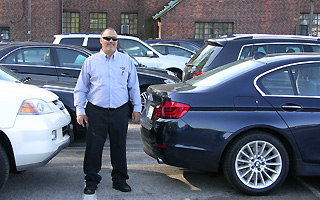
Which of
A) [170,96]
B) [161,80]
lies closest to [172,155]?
[170,96]

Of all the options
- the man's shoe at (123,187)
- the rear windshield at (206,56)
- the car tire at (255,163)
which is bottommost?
the man's shoe at (123,187)

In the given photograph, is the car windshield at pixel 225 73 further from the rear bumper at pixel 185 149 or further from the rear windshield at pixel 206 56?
the rear windshield at pixel 206 56

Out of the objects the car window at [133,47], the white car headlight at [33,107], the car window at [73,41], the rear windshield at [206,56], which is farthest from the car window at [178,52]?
the white car headlight at [33,107]

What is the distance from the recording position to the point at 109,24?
104 ft

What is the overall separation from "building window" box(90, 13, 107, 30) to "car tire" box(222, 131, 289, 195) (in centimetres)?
2806

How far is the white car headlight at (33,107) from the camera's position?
4.57m

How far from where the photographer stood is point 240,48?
7.62 m

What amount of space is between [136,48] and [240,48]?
614 cm

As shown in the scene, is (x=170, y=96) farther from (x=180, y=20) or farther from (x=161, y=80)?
(x=180, y=20)

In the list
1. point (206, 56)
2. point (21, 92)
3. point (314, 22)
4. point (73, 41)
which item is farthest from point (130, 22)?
point (21, 92)

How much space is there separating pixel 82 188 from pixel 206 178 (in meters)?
1.54

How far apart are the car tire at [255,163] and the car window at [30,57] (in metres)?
5.77

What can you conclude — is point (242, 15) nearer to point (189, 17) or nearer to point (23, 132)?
point (189, 17)

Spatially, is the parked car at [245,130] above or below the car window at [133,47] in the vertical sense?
below
